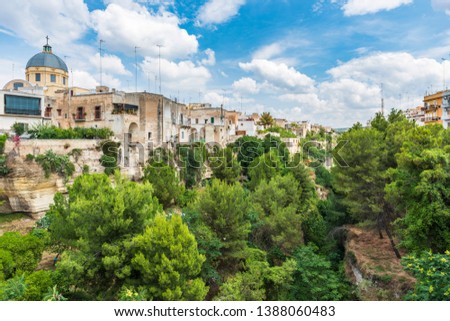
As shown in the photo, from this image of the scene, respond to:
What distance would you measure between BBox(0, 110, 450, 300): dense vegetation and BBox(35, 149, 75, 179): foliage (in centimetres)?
422

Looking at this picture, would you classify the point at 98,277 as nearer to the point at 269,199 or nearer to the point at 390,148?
the point at 269,199

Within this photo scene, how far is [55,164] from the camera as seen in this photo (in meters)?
21.4

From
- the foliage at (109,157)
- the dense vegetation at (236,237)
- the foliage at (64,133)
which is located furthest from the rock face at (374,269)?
the foliage at (64,133)

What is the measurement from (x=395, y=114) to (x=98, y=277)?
78.1ft

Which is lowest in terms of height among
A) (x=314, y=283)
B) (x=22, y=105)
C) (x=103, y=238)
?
(x=314, y=283)

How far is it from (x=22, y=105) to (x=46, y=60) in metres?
12.6

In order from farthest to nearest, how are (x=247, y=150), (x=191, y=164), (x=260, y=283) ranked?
(x=247, y=150) → (x=191, y=164) → (x=260, y=283)

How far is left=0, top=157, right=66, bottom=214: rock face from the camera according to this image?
19.9 meters

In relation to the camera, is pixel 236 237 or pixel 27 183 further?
pixel 27 183

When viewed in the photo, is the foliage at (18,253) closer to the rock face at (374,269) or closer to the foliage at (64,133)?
the foliage at (64,133)

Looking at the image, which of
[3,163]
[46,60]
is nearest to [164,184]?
[3,163]

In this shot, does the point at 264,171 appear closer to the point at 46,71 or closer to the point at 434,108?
the point at 434,108

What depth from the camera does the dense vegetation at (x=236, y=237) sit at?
1038cm

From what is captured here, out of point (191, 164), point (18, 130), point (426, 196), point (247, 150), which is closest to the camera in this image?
point (426, 196)
